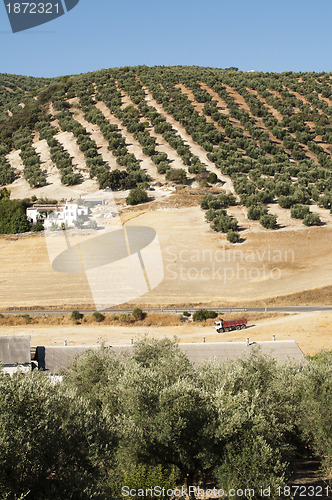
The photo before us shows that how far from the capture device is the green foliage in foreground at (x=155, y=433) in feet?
38.1

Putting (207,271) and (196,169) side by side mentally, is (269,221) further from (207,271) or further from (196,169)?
(196,169)

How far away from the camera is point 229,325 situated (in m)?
41.5

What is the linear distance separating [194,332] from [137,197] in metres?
40.7

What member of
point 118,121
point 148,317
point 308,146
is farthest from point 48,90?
point 148,317

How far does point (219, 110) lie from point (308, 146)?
2792 cm

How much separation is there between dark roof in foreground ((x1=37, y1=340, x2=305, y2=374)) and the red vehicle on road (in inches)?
352

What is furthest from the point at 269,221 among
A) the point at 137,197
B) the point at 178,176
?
the point at 178,176

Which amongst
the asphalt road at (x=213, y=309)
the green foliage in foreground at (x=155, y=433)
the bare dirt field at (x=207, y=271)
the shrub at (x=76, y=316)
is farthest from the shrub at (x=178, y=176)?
the green foliage in foreground at (x=155, y=433)

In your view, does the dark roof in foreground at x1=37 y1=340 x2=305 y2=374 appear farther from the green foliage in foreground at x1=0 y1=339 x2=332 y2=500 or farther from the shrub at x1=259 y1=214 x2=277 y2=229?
the shrub at x1=259 y1=214 x2=277 y2=229

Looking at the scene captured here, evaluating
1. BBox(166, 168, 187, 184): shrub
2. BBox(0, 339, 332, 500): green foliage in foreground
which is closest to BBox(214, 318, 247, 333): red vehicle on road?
BBox(0, 339, 332, 500): green foliage in foreground

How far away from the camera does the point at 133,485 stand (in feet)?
39.7

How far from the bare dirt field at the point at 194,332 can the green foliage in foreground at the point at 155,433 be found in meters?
20.0

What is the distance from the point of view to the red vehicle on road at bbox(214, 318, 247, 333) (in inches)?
1629

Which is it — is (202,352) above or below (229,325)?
above
